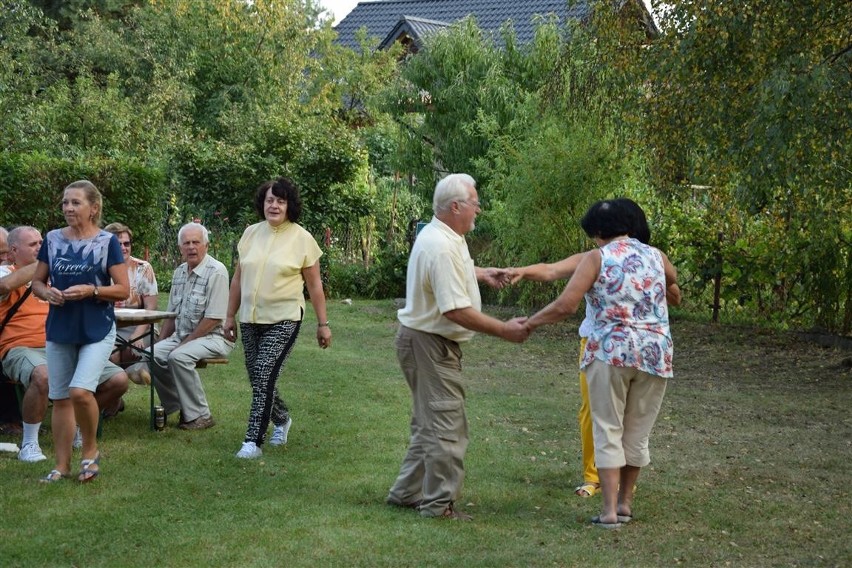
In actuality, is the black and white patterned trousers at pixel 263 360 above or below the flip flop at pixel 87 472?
above

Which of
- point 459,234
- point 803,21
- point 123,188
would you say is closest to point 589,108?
point 803,21

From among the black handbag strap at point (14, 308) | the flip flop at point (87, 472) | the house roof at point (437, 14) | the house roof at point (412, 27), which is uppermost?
the house roof at point (437, 14)

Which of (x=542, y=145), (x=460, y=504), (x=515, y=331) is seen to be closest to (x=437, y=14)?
(x=542, y=145)

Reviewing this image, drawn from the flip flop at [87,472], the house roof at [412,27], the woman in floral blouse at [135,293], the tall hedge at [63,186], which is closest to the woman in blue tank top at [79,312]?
the flip flop at [87,472]

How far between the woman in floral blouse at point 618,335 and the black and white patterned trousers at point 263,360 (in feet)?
7.83

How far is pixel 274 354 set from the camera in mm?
7871

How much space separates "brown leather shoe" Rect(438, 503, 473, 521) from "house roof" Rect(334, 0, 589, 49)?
27.3m

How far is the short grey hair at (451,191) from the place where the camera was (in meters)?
6.07

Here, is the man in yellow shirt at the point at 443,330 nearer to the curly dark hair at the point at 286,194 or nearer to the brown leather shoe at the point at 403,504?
the brown leather shoe at the point at 403,504

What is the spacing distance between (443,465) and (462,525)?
31 centimetres

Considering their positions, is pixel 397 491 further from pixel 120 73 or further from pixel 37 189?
pixel 120 73

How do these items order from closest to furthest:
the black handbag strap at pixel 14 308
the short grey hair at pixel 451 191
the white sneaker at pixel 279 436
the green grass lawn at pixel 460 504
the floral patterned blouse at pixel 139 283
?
the green grass lawn at pixel 460 504 → the short grey hair at pixel 451 191 → the black handbag strap at pixel 14 308 → the white sneaker at pixel 279 436 → the floral patterned blouse at pixel 139 283

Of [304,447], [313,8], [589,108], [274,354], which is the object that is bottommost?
[304,447]

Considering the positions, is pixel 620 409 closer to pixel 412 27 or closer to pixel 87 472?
pixel 87 472
